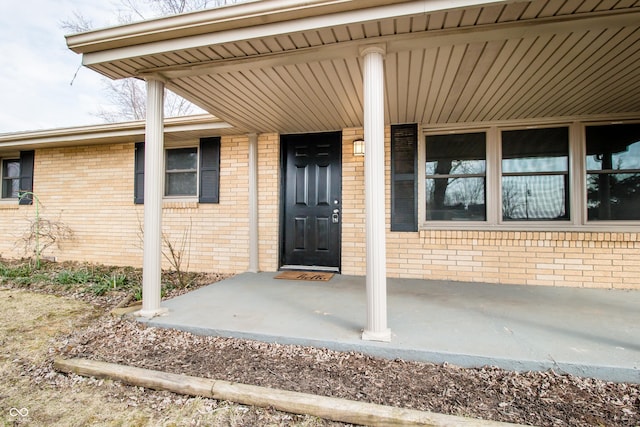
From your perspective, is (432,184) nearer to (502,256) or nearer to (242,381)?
(502,256)

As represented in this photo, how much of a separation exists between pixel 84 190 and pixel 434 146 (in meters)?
6.25

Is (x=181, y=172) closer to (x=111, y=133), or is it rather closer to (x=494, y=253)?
(x=111, y=133)

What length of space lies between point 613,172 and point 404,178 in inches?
101

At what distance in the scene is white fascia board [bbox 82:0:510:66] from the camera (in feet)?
6.26

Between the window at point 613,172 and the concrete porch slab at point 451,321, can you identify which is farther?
the window at point 613,172

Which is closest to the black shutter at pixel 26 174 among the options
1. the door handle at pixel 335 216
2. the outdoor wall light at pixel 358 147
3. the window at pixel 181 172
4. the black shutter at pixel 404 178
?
the window at pixel 181 172

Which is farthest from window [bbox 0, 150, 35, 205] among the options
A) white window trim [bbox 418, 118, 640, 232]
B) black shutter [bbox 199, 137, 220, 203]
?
white window trim [bbox 418, 118, 640, 232]

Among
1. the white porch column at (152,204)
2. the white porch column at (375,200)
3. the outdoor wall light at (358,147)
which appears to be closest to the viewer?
the white porch column at (375,200)

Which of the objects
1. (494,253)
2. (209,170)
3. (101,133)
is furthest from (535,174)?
(101,133)

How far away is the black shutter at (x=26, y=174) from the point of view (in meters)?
5.91

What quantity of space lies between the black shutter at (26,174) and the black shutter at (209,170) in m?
3.92

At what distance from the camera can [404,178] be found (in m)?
4.18

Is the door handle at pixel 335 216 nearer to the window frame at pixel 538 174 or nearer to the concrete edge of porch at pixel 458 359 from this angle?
the window frame at pixel 538 174

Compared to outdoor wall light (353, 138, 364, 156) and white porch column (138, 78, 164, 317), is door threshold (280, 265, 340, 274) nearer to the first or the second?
outdoor wall light (353, 138, 364, 156)
